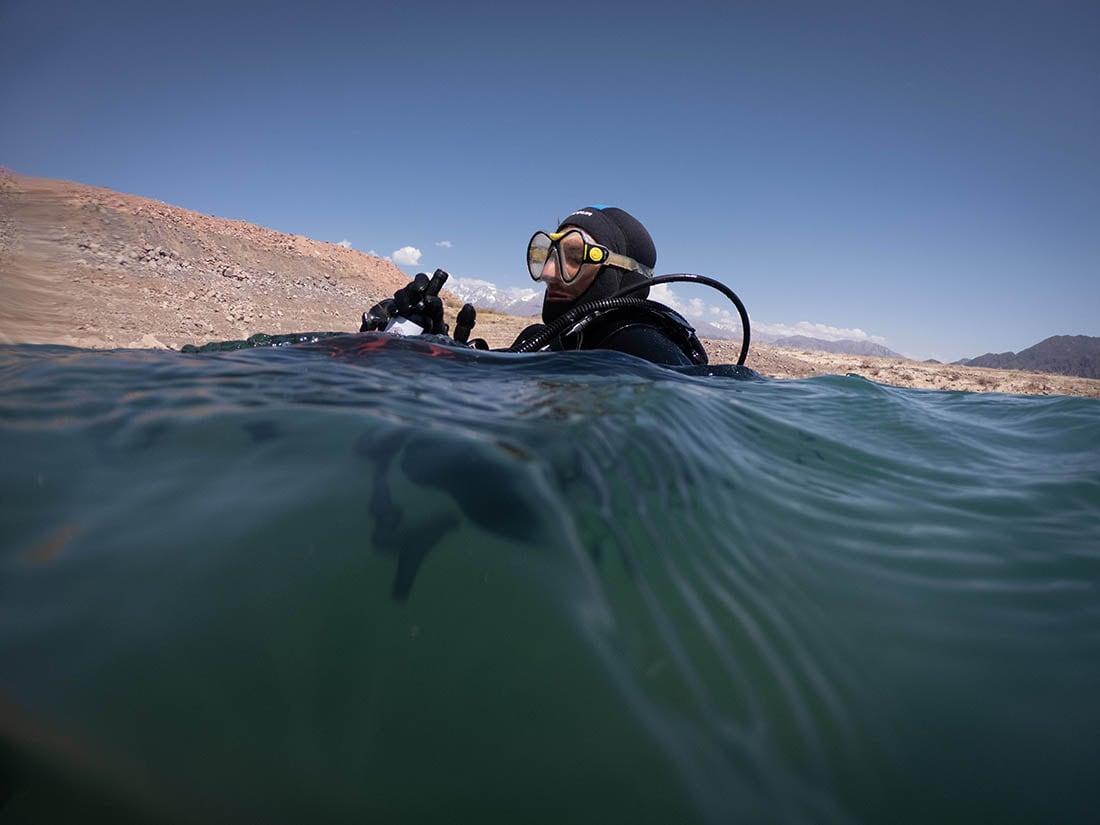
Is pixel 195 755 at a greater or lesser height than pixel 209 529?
lesser

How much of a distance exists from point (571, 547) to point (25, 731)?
849 millimetres

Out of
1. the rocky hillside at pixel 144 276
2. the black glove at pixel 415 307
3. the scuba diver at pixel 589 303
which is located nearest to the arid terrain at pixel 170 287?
the rocky hillside at pixel 144 276

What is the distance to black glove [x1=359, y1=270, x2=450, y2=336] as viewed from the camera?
355cm

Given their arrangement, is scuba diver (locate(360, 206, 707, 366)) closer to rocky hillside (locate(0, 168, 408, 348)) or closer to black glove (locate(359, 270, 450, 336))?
black glove (locate(359, 270, 450, 336))

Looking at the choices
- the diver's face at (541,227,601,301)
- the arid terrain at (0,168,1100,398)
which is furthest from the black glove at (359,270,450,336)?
the arid terrain at (0,168,1100,398)

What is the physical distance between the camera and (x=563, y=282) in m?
3.91

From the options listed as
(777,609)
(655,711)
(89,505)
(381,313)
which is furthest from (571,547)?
(381,313)

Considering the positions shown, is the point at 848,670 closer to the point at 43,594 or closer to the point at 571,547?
the point at 571,547

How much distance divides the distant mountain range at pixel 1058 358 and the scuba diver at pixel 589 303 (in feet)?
119

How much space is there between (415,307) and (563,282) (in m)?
1.13

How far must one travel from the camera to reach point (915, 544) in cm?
141

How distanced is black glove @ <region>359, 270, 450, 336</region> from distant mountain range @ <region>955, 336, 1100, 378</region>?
37.7 m

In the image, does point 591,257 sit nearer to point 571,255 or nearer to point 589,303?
point 571,255

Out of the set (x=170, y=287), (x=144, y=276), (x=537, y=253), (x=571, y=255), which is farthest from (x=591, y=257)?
(x=144, y=276)
